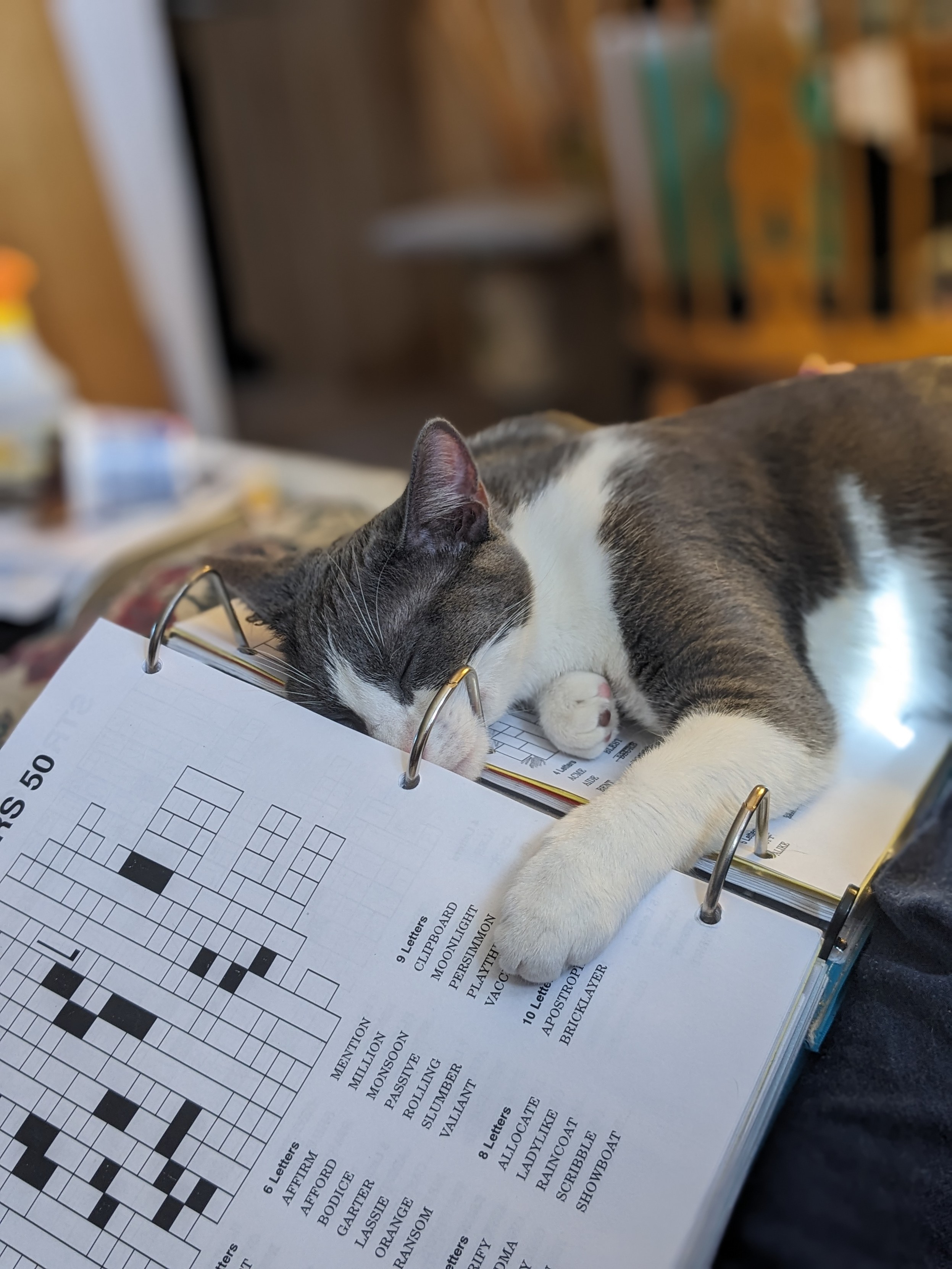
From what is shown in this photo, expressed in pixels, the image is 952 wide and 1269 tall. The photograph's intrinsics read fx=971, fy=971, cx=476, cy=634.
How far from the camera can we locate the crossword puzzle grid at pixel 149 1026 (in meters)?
0.59

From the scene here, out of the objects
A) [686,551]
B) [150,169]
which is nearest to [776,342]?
[686,551]

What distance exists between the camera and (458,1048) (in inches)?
23.4

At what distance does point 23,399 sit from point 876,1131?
1.98 meters

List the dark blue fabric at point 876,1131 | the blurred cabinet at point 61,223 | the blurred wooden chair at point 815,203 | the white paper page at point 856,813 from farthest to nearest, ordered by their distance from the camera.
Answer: the blurred cabinet at point 61,223, the blurred wooden chair at point 815,203, the white paper page at point 856,813, the dark blue fabric at point 876,1131

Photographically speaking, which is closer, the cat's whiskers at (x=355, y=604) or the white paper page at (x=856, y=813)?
the white paper page at (x=856, y=813)

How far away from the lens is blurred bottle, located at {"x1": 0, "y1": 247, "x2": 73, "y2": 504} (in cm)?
170

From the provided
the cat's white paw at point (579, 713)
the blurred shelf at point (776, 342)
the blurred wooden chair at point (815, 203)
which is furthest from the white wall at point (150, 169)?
the cat's white paw at point (579, 713)

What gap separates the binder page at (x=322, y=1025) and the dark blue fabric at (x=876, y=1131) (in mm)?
55

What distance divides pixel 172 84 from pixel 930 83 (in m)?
2.18

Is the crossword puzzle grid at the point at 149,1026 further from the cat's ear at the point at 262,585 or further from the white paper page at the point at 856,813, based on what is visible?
the white paper page at the point at 856,813

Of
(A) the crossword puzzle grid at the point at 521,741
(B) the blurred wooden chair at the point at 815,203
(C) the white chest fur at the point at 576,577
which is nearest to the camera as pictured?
(A) the crossword puzzle grid at the point at 521,741

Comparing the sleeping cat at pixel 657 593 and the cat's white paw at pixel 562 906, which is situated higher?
the sleeping cat at pixel 657 593

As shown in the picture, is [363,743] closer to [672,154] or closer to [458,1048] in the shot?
[458,1048]

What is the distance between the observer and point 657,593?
88 cm
